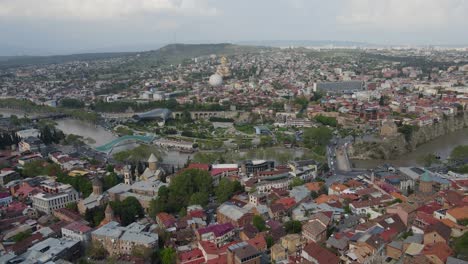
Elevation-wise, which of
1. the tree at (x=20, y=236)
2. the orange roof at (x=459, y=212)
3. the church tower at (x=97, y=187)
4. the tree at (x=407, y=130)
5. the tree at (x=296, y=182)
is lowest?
the tree at (x=407, y=130)

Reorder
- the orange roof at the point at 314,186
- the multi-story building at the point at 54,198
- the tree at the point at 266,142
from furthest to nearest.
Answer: the tree at the point at 266,142
the orange roof at the point at 314,186
the multi-story building at the point at 54,198

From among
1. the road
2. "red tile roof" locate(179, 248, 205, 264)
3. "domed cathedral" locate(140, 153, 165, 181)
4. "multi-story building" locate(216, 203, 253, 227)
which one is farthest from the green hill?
"red tile roof" locate(179, 248, 205, 264)

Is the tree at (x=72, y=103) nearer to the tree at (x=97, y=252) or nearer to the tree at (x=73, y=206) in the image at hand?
the tree at (x=73, y=206)

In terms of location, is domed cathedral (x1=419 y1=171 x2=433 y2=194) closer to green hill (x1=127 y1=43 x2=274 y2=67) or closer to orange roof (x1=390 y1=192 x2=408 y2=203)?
orange roof (x1=390 y1=192 x2=408 y2=203)

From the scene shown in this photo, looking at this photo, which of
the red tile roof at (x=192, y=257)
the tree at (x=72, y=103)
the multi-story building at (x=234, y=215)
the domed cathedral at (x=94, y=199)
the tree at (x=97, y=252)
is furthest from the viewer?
the tree at (x=72, y=103)

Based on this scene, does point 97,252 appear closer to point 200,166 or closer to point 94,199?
point 94,199

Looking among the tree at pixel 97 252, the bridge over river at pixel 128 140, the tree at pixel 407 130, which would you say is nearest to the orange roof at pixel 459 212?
the tree at pixel 97 252

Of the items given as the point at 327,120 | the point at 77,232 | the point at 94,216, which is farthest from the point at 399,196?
the point at 327,120

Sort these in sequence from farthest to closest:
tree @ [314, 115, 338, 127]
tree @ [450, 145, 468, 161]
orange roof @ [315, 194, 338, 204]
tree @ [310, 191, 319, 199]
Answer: tree @ [314, 115, 338, 127]
tree @ [450, 145, 468, 161]
tree @ [310, 191, 319, 199]
orange roof @ [315, 194, 338, 204]
